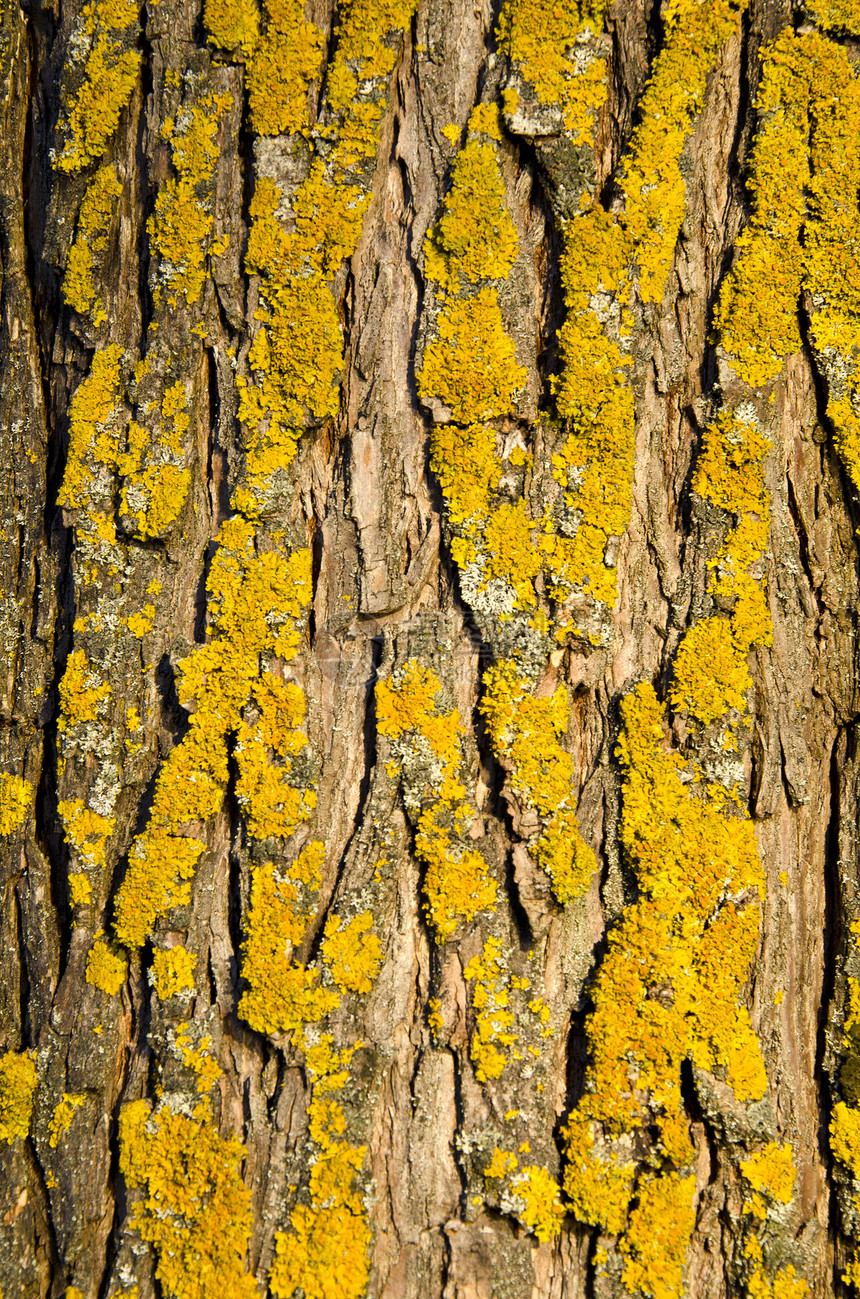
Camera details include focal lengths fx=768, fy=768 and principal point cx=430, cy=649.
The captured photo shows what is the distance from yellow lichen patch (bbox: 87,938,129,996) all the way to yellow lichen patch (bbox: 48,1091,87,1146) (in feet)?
0.66

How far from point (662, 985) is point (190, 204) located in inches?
69.7

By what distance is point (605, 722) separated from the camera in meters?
1.51

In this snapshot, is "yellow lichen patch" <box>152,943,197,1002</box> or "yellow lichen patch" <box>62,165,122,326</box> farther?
"yellow lichen patch" <box>62,165,122,326</box>

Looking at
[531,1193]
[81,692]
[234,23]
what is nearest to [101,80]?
[234,23]

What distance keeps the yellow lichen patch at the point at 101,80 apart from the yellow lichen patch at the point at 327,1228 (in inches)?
76.4

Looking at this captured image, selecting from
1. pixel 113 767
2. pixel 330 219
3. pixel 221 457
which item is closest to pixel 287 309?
pixel 330 219

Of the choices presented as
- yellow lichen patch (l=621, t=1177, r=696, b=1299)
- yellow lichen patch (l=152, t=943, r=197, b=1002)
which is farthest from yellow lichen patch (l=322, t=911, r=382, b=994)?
yellow lichen patch (l=621, t=1177, r=696, b=1299)

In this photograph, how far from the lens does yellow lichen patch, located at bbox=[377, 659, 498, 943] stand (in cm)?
144

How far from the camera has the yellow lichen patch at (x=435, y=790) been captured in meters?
1.44

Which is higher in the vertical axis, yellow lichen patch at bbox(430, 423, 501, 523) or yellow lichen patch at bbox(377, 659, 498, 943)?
yellow lichen patch at bbox(430, 423, 501, 523)

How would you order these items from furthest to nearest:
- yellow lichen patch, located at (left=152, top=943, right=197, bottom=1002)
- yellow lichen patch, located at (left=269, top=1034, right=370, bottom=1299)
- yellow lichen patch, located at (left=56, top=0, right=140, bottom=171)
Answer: yellow lichen patch, located at (left=56, top=0, right=140, bottom=171) < yellow lichen patch, located at (left=152, top=943, right=197, bottom=1002) < yellow lichen patch, located at (left=269, top=1034, right=370, bottom=1299)

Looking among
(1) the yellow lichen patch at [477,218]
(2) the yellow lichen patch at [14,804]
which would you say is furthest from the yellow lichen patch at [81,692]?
(1) the yellow lichen patch at [477,218]

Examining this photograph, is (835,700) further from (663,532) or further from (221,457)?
(221,457)

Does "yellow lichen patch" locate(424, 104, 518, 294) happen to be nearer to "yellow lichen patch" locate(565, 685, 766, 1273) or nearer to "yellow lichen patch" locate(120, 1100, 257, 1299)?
"yellow lichen patch" locate(565, 685, 766, 1273)
